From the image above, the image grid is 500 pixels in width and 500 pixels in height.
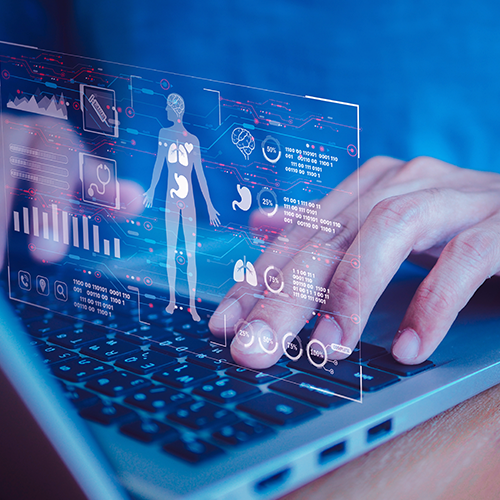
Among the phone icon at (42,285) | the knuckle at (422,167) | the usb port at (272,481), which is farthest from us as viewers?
the knuckle at (422,167)

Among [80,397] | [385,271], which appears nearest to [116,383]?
[80,397]

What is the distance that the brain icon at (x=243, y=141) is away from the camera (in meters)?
0.49

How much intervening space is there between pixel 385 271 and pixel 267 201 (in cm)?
11

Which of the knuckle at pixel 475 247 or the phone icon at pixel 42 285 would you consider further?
the phone icon at pixel 42 285

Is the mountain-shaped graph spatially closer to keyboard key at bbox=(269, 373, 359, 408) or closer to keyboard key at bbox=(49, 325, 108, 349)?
keyboard key at bbox=(49, 325, 108, 349)

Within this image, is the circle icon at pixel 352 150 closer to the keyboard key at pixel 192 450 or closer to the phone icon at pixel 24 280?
the keyboard key at pixel 192 450

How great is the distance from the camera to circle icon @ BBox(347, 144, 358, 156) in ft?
1.41

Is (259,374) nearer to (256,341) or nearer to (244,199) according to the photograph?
(256,341)

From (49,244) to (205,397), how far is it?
294 mm

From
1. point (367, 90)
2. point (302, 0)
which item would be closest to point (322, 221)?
point (302, 0)

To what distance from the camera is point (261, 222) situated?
0.50 metres

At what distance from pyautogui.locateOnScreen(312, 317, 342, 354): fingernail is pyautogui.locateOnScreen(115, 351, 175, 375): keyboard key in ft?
0.43

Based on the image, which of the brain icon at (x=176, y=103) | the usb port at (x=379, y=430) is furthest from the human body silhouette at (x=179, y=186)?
the usb port at (x=379, y=430)

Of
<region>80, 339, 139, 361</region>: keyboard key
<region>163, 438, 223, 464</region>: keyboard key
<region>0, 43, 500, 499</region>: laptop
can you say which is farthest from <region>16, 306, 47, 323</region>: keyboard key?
<region>163, 438, 223, 464</region>: keyboard key
